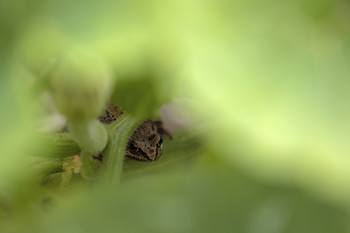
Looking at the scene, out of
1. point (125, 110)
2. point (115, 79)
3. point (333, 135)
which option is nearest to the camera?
point (333, 135)

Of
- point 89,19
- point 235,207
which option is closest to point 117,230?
point 235,207

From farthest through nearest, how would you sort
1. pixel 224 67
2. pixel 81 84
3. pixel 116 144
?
pixel 116 144, pixel 81 84, pixel 224 67

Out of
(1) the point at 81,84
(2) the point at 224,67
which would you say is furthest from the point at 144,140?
(2) the point at 224,67

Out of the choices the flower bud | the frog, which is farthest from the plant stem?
the flower bud

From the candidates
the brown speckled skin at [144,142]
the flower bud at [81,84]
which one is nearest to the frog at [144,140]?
the brown speckled skin at [144,142]

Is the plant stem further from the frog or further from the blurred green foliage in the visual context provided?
the blurred green foliage

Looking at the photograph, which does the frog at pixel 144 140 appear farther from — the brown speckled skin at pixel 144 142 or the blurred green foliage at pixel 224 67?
the blurred green foliage at pixel 224 67

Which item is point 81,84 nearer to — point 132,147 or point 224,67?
point 224,67

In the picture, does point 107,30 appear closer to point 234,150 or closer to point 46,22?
point 46,22
